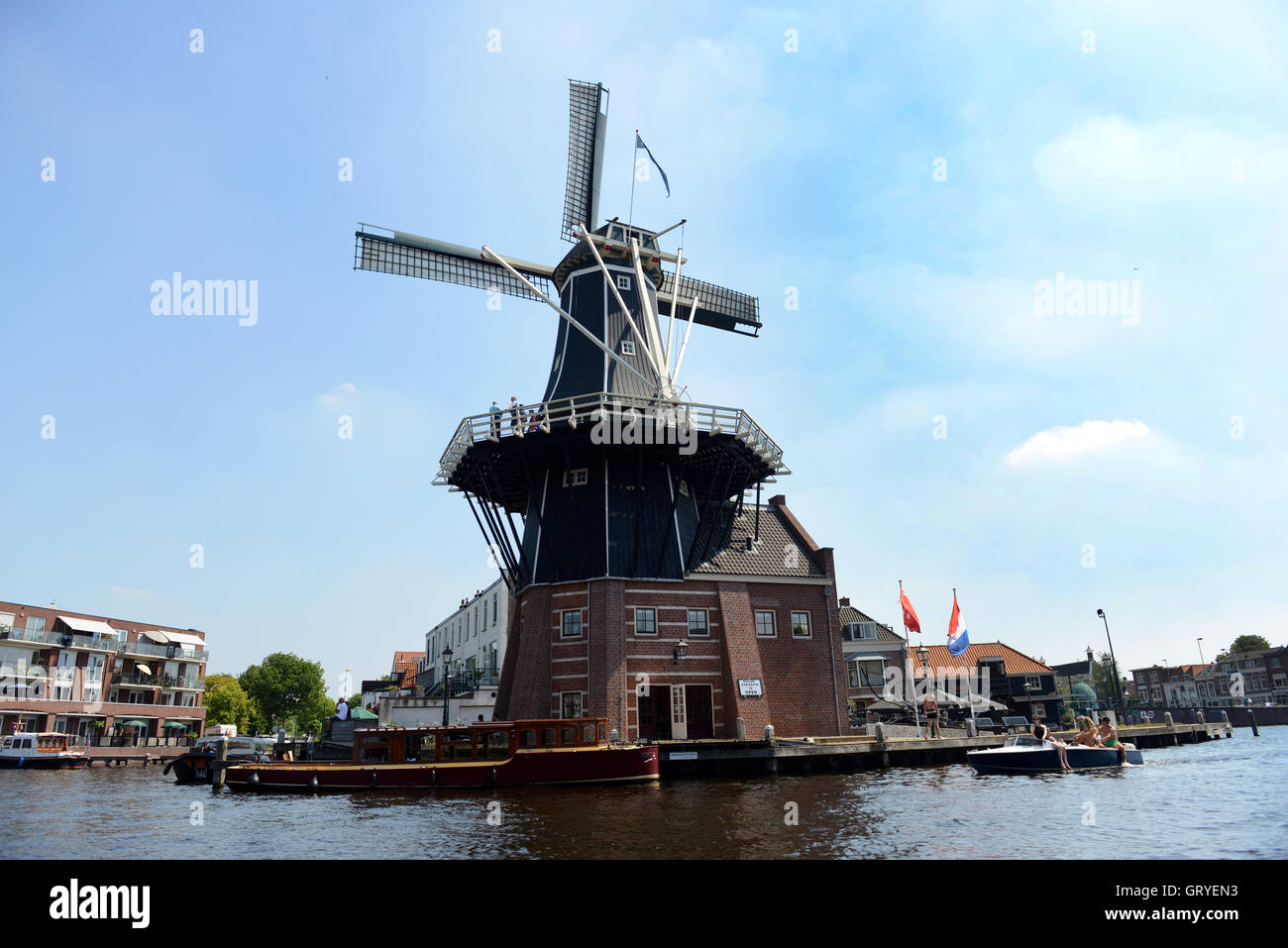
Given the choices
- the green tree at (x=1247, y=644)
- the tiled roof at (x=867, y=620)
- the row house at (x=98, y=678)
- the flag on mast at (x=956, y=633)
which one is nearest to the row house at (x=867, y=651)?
the tiled roof at (x=867, y=620)

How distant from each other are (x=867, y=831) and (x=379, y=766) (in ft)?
58.3

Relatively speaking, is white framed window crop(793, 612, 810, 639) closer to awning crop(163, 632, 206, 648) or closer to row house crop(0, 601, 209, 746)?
row house crop(0, 601, 209, 746)

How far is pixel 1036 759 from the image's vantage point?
1139 inches

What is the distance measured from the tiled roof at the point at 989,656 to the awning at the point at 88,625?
67.1 metres

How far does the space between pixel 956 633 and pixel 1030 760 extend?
10.3 meters

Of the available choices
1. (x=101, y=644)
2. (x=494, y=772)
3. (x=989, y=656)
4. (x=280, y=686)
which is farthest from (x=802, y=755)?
(x=280, y=686)

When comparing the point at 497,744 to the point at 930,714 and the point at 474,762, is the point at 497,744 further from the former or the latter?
the point at 930,714

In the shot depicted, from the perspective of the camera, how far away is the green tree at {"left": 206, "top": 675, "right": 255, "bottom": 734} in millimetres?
80438

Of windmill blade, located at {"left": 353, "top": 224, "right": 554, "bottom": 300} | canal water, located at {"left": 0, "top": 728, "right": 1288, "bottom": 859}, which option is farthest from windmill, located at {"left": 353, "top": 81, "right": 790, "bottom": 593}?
canal water, located at {"left": 0, "top": 728, "right": 1288, "bottom": 859}

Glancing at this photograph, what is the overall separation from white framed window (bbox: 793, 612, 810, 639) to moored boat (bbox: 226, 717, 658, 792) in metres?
11.3
